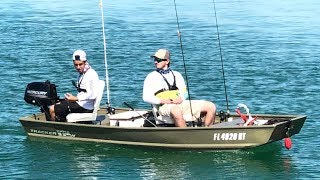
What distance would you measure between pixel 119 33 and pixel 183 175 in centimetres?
1687

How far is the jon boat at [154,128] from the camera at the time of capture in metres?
17.8

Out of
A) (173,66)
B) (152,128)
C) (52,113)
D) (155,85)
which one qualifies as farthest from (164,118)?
(173,66)

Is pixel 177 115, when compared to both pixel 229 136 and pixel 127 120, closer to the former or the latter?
pixel 229 136

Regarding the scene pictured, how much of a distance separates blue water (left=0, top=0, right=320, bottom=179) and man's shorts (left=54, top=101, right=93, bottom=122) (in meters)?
0.57

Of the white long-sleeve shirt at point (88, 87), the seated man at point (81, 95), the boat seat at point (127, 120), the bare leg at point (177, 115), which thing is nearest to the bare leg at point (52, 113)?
the seated man at point (81, 95)

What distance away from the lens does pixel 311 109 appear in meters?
22.3

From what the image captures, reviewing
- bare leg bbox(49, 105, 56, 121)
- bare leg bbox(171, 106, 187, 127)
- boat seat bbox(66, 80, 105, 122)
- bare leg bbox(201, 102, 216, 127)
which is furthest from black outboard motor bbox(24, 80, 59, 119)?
bare leg bbox(201, 102, 216, 127)

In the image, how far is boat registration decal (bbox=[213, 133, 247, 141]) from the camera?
17.8 meters

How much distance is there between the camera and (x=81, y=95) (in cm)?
1916

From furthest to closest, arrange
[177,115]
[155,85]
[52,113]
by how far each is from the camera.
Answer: [52,113], [155,85], [177,115]

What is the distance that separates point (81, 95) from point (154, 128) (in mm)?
1770

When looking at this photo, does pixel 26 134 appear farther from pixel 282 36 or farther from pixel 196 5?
pixel 196 5

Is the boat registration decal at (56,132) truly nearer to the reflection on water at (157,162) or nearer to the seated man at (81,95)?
the reflection on water at (157,162)

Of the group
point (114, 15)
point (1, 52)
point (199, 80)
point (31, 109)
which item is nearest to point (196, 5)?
point (114, 15)
